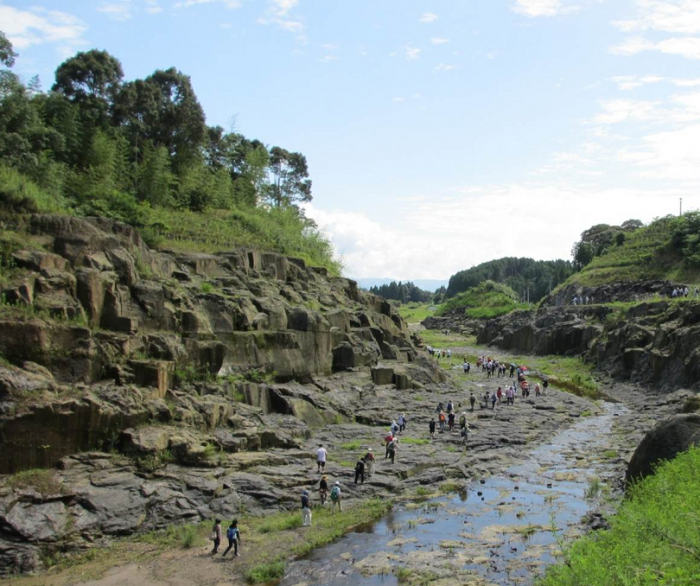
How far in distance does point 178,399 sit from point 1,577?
12.9 m

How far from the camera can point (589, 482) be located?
100 ft

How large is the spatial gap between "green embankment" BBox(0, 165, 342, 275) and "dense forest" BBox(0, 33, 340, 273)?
0.17m

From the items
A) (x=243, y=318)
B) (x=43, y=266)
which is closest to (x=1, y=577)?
(x=43, y=266)

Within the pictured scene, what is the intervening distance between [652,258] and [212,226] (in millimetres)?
85072

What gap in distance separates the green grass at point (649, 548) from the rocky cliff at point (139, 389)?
14.0 m

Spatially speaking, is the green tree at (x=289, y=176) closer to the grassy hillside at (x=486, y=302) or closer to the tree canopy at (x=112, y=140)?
the tree canopy at (x=112, y=140)

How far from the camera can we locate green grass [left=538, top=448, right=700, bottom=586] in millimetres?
12956

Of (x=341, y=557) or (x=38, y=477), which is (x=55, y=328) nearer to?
(x=38, y=477)

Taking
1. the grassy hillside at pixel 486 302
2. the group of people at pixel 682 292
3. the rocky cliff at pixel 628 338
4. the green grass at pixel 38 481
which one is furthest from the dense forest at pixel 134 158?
the grassy hillside at pixel 486 302

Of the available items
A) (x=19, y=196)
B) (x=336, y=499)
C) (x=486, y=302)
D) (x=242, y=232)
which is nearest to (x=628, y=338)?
(x=242, y=232)

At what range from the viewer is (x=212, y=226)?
58.5 m

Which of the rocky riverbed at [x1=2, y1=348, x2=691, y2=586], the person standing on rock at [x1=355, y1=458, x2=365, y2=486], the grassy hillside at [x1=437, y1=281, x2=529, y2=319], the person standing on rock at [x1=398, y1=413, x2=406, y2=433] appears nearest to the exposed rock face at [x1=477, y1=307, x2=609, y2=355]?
the grassy hillside at [x1=437, y1=281, x2=529, y2=319]

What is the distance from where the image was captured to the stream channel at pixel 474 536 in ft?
67.8

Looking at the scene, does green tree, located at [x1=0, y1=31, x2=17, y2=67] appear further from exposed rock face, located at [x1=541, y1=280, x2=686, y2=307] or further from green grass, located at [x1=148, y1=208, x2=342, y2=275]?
exposed rock face, located at [x1=541, y1=280, x2=686, y2=307]
